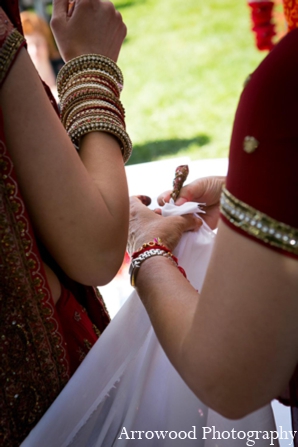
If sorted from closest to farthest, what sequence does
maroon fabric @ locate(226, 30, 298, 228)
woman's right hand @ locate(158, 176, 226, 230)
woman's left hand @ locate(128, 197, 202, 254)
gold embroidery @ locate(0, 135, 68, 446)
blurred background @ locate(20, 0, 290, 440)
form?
1. maroon fabric @ locate(226, 30, 298, 228)
2. gold embroidery @ locate(0, 135, 68, 446)
3. woman's left hand @ locate(128, 197, 202, 254)
4. woman's right hand @ locate(158, 176, 226, 230)
5. blurred background @ locate(20, 0, 290, 440)

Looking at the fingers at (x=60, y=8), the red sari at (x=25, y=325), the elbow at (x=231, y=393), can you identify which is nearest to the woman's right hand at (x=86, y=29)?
the fingers at (x=60, y=8)

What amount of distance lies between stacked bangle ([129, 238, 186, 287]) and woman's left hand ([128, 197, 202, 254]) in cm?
3

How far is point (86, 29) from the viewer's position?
887 millimetres

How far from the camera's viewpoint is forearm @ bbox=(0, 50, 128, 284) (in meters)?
0.70

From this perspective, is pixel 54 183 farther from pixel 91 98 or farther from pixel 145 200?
pixel 145 200

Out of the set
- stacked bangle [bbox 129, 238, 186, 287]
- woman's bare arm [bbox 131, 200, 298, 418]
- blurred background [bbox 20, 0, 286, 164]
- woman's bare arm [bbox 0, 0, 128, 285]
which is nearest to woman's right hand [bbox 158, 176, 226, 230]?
stacked bangle [bbox 129, 238, 186, 287]

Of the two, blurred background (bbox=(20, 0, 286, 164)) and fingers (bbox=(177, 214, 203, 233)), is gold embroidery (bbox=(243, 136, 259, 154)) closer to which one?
fingers (bbox=(177, 214, 203, 233))

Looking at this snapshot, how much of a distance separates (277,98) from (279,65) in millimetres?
36

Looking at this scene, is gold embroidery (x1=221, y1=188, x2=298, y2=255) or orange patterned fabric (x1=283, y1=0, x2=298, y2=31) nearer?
gold embroidery (x1=221, y1=188, x2=298, y2=255)

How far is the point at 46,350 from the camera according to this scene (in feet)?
2.64

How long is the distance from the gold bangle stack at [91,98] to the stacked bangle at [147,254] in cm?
16

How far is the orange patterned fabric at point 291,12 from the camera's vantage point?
1.20 m

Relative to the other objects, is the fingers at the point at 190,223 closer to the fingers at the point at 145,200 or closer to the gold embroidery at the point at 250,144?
the fingers at the point at 145,200

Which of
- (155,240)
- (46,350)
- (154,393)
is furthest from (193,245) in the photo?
(46,350)
